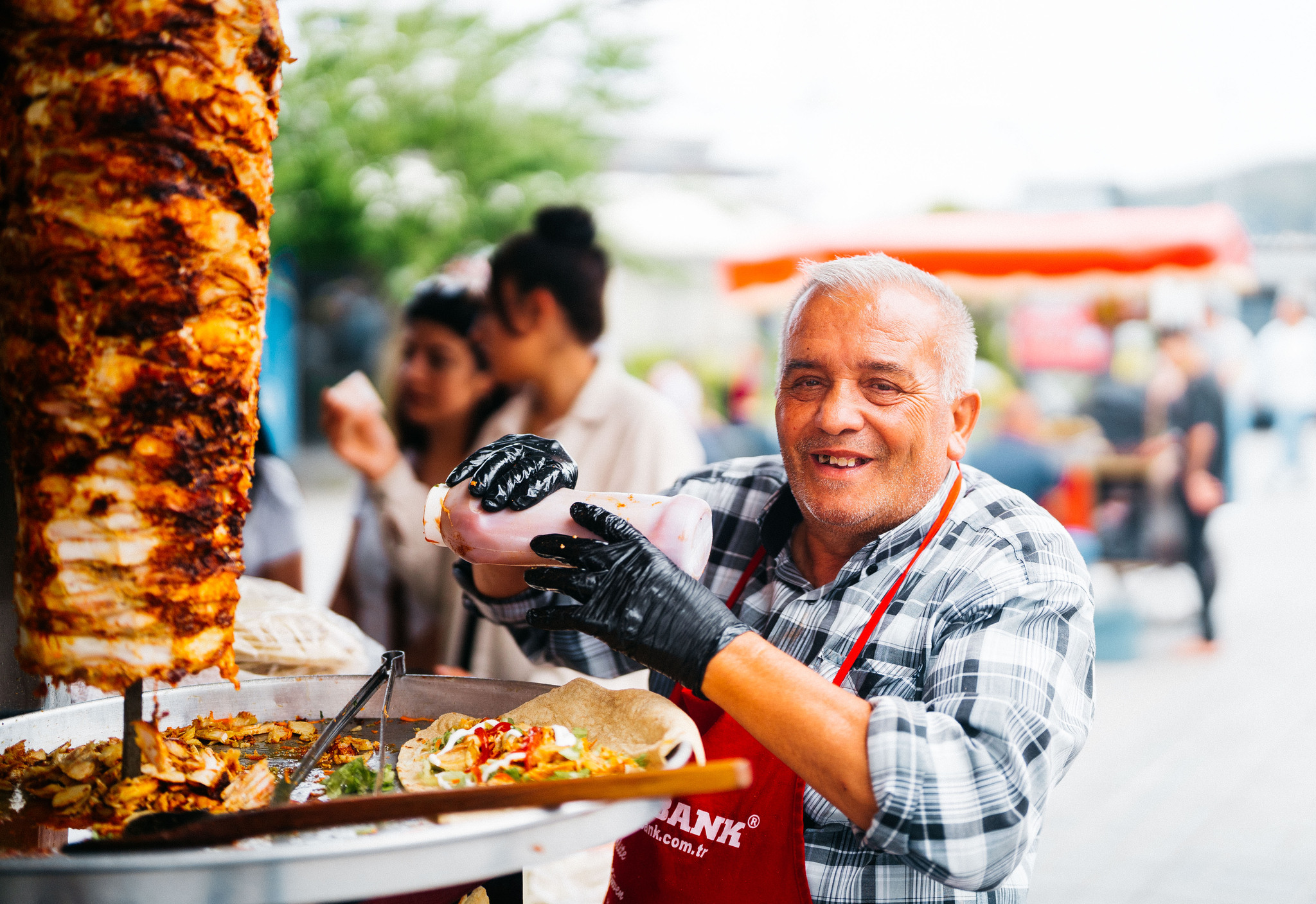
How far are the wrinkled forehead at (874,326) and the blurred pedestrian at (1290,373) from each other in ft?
45.7

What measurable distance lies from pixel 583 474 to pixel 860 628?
1.73 meters

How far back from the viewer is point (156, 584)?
133cm

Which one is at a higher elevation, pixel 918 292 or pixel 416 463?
pixel 918 292

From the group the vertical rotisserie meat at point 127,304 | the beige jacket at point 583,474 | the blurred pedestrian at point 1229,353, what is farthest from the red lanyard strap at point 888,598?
the blurred pedestrian at point 1229,353

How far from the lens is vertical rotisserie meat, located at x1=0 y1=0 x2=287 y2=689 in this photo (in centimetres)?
125

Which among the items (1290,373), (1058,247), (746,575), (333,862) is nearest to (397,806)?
(333,862)

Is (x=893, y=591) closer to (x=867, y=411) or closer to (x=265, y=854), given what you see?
(x=867, y=411)

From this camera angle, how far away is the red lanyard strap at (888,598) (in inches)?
72.9

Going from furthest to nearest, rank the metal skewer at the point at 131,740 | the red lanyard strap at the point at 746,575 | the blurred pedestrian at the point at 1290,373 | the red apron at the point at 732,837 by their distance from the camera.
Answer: the blurred pedestrian at the point at 1290,373 → the red lanyard strap at the point at 746,575 → the red apron at the point at 732,837 → the metal skewer at the point at 131,740

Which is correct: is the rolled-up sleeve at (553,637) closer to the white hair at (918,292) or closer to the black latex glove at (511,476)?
the black latex glove at (511,476)

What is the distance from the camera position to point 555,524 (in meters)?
1.77

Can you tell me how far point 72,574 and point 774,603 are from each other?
1232mm

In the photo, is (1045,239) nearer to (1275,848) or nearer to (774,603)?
(1275,848)

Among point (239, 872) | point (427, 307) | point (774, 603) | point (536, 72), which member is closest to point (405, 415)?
point (427, 307)
